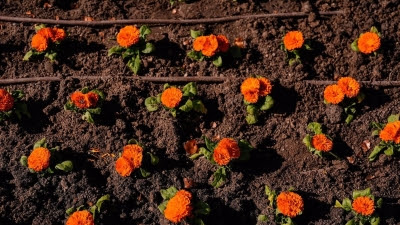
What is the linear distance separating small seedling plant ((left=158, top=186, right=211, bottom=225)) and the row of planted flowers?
128cm

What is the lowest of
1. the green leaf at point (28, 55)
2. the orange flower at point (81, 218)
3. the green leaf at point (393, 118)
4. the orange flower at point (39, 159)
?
the orange flower at point (81, 218)

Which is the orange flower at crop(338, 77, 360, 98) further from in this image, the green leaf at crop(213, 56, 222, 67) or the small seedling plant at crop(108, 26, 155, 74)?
the small seedling plant at crop(108, 26, 155, 74)

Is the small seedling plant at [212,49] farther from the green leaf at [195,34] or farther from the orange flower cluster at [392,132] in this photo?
the orange flower cluster at [392,132]

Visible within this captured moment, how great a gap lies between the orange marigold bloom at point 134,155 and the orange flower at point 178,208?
0.46 meters

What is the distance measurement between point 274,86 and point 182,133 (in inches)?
40.6

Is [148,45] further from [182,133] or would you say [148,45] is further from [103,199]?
[103,199]

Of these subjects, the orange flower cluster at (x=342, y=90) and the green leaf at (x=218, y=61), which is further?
the green leaf at (x=218, y=61)

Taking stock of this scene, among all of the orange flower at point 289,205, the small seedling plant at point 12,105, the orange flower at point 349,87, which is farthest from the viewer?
the orange flower at point 349,87

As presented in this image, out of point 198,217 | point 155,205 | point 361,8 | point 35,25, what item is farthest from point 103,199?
point 361,8

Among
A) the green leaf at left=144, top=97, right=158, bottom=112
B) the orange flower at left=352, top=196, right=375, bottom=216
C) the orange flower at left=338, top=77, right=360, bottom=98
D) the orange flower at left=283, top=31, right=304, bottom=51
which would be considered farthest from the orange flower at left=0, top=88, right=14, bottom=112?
the orange flower at left=352, top=196, right=375, bottom=216

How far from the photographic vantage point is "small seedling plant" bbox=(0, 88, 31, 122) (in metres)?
4.48

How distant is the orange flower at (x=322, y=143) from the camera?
4539 millimetres

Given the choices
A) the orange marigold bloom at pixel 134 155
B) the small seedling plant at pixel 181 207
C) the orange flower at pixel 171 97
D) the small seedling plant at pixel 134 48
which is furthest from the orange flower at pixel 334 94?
the orange marigold bloom at pixel 134 155

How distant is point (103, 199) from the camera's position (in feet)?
14.8
